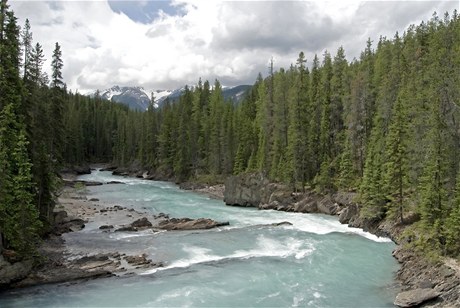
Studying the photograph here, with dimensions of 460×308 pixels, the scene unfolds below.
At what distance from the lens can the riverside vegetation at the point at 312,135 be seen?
90.6ft

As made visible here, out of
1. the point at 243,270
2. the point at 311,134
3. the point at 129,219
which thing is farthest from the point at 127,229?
the point at 311,134

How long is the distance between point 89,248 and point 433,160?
88.7ft

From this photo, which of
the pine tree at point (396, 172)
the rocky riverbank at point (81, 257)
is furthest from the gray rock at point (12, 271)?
the pine tree at point (396, 172)

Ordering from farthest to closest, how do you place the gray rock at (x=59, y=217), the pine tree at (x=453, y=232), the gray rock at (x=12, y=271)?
the gray rock at (x=59, y=217), the pine tree at (x=453, y=232), the gray rock at (x=12, y=271)

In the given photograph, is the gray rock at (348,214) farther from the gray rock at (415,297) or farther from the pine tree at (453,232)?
the gray rock at (415,297)

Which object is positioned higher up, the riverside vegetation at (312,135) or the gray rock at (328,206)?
the riverside vegetation at (312,135)

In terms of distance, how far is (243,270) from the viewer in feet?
93.6

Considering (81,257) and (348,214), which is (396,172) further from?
(81,257)

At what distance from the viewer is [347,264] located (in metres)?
30.4

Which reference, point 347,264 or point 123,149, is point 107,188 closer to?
point 123,149

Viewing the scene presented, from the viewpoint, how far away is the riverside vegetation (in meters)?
27.6

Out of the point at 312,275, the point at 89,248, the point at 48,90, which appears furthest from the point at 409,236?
the point at 48,90

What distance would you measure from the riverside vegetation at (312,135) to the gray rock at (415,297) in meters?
5.61

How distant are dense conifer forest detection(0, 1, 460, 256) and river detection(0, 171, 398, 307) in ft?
13.1
